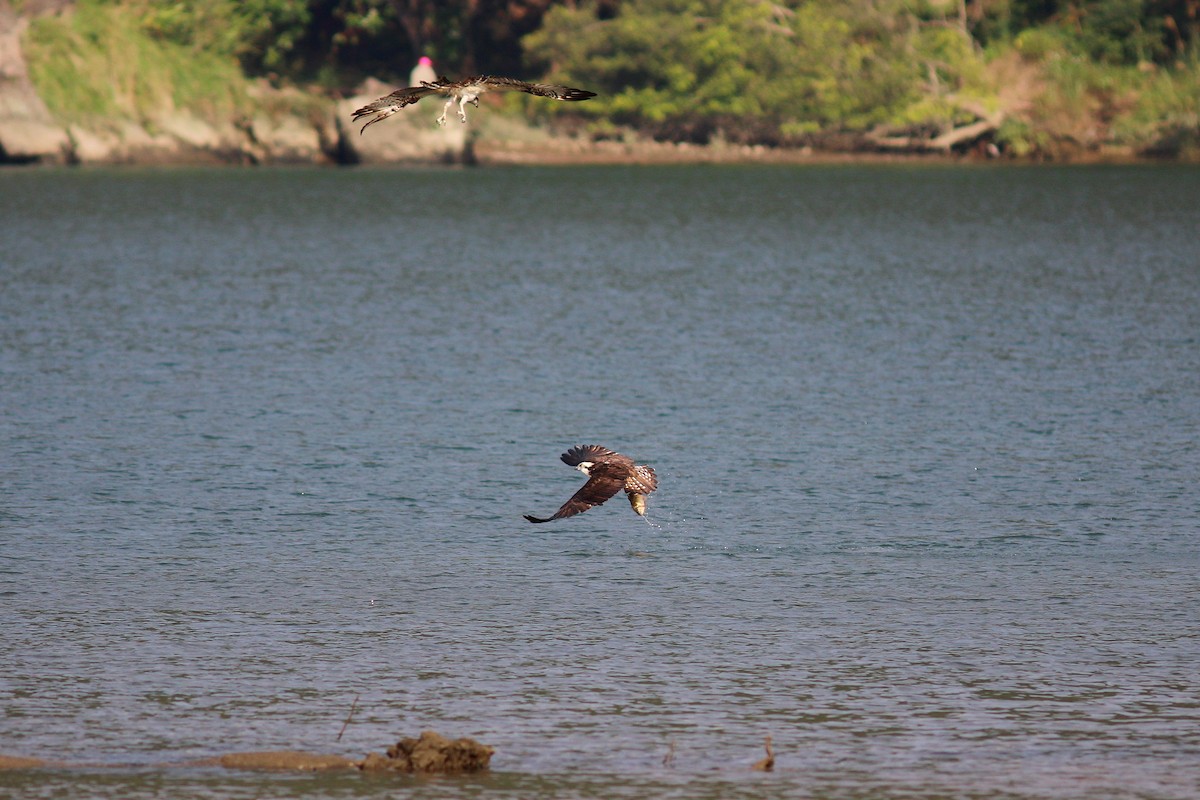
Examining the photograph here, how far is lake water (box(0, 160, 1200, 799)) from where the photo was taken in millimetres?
10531

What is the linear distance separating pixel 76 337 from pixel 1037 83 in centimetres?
→ 5205

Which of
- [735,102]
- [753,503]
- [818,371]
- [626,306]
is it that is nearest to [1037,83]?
[735,102]

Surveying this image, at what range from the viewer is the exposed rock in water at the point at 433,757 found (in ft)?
32.0

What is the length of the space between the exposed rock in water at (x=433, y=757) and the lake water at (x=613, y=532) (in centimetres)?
16

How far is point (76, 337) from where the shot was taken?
28.0 meters

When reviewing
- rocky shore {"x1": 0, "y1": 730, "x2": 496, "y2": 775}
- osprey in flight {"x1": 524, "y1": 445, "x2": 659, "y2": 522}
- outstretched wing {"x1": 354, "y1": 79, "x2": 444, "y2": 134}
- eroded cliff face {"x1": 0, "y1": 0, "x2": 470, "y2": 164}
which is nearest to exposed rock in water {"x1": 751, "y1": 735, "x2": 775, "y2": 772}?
rocky shore {"x1": 0, "y1": 730, "x2": 496, "y2": 775}

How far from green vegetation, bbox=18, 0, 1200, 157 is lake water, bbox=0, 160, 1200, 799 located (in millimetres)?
35938

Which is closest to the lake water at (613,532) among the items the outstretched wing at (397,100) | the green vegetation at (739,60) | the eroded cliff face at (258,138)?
the outstretched wing at (397,100)

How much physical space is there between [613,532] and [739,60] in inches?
2437

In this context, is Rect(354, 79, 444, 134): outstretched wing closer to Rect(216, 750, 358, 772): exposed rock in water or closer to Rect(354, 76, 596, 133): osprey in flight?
Rect(354, 76, 596, 133): osprey in flight

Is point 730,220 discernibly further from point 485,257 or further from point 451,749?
point 451,749

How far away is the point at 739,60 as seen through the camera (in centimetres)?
7569

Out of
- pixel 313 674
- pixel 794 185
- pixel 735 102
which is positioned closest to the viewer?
pixel 313 674

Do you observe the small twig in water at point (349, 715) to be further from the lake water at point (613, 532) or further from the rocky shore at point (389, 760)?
the rocky shore at point (389, 760)
